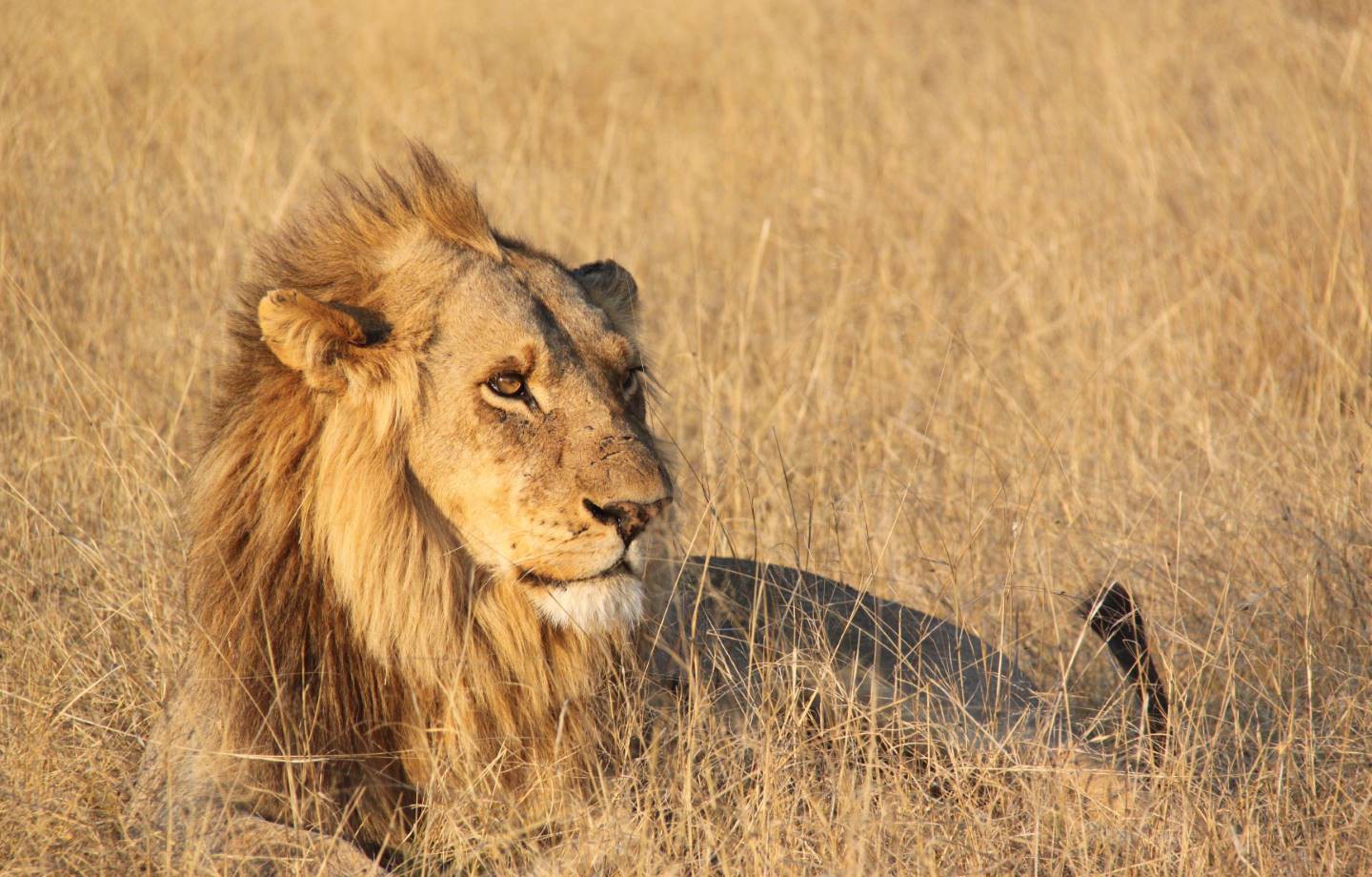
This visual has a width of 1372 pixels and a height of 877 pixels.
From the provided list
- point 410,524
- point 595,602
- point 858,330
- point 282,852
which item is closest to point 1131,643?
point 595,602

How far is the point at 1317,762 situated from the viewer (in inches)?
126

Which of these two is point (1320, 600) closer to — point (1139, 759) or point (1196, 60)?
point (1139, 759)

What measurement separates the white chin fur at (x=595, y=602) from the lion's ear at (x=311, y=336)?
56cm

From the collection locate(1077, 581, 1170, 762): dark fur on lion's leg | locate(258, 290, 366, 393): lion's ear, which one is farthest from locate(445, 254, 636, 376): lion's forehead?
locate(1077, 581, 1170, 762): dark fur on lion's leg

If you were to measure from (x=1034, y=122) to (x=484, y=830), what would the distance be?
20.7 ft

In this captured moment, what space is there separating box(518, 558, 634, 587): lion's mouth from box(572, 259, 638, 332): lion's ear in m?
0.76

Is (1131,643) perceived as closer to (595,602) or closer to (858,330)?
(595,602)

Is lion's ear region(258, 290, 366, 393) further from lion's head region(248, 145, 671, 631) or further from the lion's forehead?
the lion's forehead

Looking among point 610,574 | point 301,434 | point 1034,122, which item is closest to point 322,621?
point 301,434

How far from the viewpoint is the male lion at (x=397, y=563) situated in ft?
8.67

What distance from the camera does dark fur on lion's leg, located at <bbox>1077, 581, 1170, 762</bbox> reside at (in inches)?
127

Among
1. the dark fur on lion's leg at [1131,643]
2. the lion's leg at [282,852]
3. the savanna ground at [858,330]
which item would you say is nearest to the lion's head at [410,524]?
the lion's leg at [282,852]

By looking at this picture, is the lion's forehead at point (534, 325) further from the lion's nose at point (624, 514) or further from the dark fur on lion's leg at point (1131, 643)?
the dark fur on lion's leg at point (1131, 643)

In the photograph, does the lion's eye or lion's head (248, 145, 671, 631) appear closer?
lion's head (248, 145, 671, 631)
